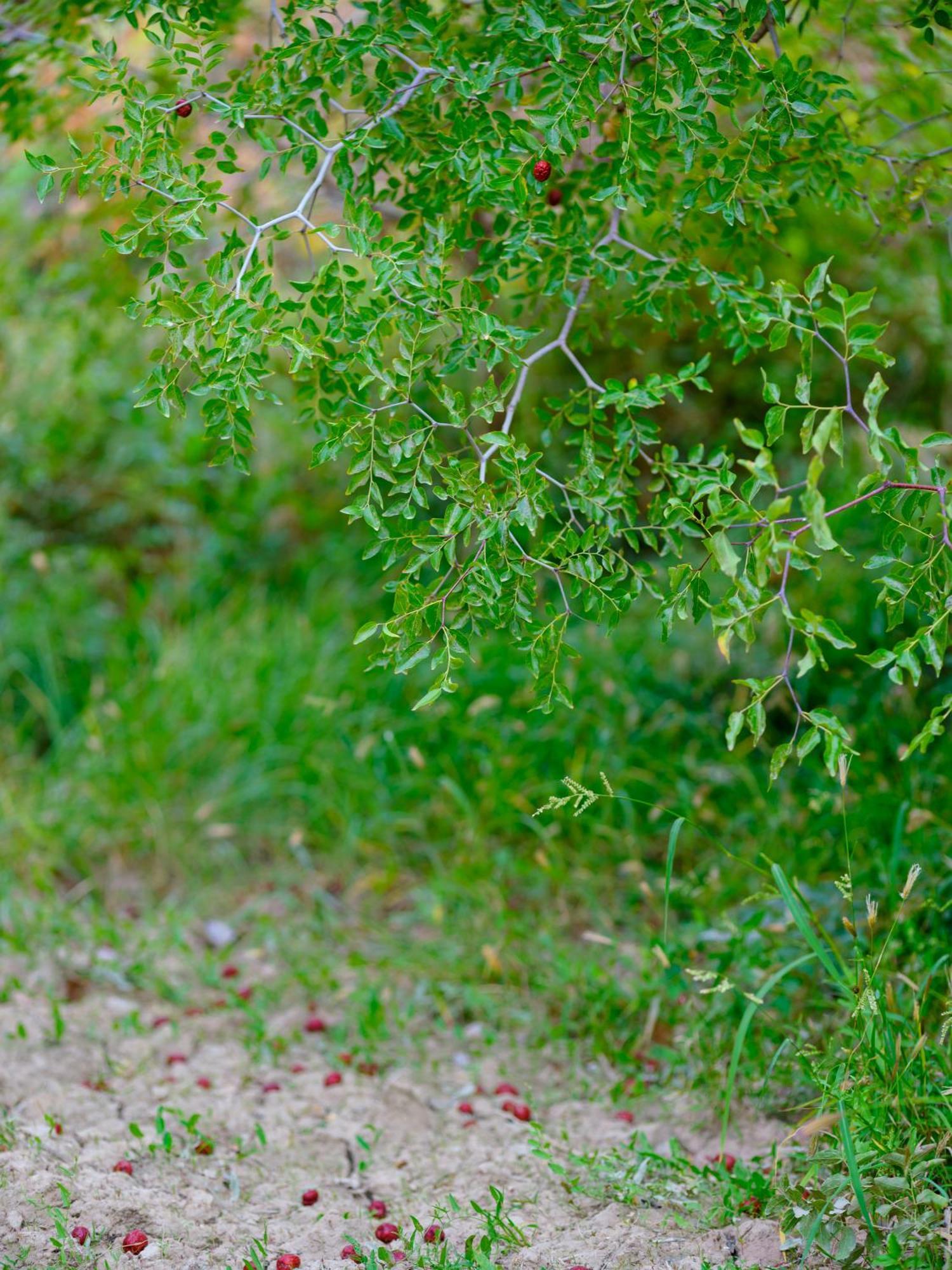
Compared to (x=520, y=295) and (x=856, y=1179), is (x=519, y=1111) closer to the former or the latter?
(x=856, y=1179)

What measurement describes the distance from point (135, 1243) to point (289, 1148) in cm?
44

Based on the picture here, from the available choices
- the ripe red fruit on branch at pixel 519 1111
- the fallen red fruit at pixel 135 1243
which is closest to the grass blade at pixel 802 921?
the ripe red fruit on branch at pixel 519 1111

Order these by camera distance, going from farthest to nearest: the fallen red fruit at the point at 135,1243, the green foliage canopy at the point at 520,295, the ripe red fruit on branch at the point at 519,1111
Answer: the ripe red fruit on branch at the point at 519,1111, the fallen red fruit at the point at 135,1243, the green foliage canopy at the point at 520,295

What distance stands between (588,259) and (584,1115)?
1.68 meters

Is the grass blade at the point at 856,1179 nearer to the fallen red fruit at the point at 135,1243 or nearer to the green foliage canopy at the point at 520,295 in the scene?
the green foliage canopy at the point at 520,295

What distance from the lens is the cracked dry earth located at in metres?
1.84

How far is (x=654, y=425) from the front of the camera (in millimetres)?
1971

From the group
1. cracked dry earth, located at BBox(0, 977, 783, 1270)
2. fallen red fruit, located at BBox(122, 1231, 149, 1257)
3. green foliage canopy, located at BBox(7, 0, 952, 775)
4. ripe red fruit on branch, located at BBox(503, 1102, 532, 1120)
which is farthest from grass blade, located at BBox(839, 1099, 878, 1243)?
fallen red fruit, located at BBox(122, 1231, 149, 1257)

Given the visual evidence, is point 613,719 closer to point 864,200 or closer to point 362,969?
point 362,969

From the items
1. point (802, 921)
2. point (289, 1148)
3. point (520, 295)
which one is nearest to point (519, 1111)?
point (289, 1148)

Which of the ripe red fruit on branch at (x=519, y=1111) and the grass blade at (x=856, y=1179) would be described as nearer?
the grass blade at (x=856, y=1179)

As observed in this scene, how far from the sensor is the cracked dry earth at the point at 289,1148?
184 centimetres

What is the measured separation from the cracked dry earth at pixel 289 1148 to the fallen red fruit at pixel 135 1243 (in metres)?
0.01

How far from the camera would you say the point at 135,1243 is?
1.81 metres
